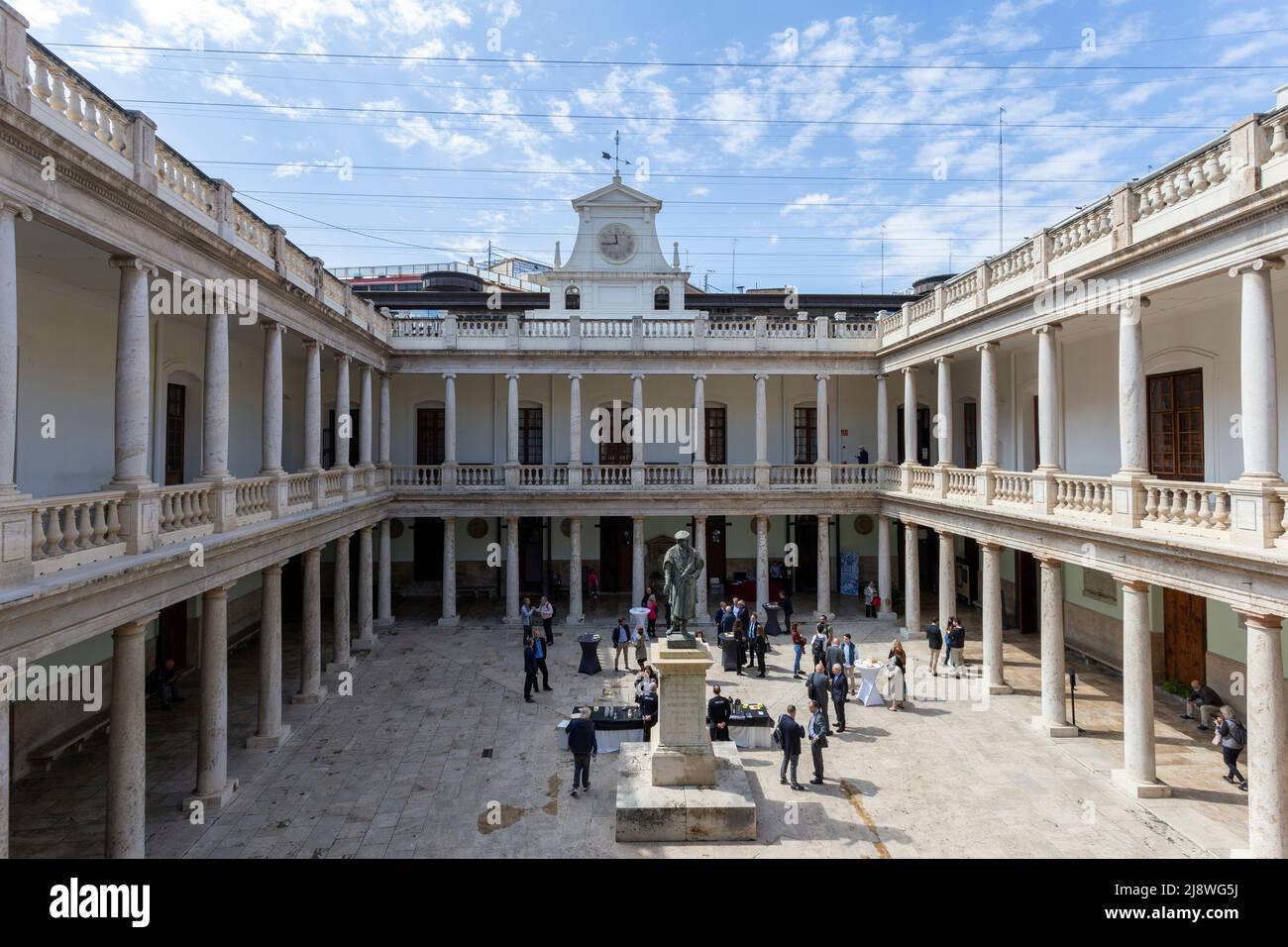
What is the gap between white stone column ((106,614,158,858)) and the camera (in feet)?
28.9

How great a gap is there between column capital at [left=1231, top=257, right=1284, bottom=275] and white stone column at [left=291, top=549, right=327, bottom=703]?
17591 millimetres

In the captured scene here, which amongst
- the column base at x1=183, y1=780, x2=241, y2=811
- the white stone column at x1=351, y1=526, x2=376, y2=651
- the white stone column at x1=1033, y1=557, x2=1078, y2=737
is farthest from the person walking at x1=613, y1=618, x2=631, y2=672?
the white stone column at x1=1033, y1=557, x2=1078, y2=737

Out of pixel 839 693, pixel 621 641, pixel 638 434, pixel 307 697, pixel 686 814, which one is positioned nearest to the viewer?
pixel 686 814

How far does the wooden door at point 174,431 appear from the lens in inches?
615

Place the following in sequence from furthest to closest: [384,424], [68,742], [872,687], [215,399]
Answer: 1. [384,424]
2. [872,687]
3. [68,742]
4. [215,399]

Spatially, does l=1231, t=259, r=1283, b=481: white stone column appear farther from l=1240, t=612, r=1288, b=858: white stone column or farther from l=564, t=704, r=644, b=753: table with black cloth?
l=564, t=704, r=644, b=753: table with black cloth

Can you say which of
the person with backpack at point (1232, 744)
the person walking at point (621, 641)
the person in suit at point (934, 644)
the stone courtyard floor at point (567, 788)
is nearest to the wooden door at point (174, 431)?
the stone courtyard floor at point (567, 788)

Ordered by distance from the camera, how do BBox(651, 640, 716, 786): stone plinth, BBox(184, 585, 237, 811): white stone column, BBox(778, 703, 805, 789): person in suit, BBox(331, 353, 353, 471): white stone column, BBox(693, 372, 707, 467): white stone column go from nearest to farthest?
BBox(651, 640, 716, 786): stone plinth → BBox(184, 585, 237, 811): white stone column → BBox(778, 703, 805, 789): person in suit → BBox(331, 353, 353, 471): white stone column → BBox(693, 372, 707, 467): white stone column

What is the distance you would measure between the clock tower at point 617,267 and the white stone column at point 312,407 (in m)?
12.7

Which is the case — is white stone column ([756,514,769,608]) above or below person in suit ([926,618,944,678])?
above

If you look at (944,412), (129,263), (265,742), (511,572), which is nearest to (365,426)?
(511,572)

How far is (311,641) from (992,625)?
16079mm

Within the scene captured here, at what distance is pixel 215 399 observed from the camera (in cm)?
1173

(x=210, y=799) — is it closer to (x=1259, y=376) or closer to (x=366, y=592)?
(x=366, y=592)
